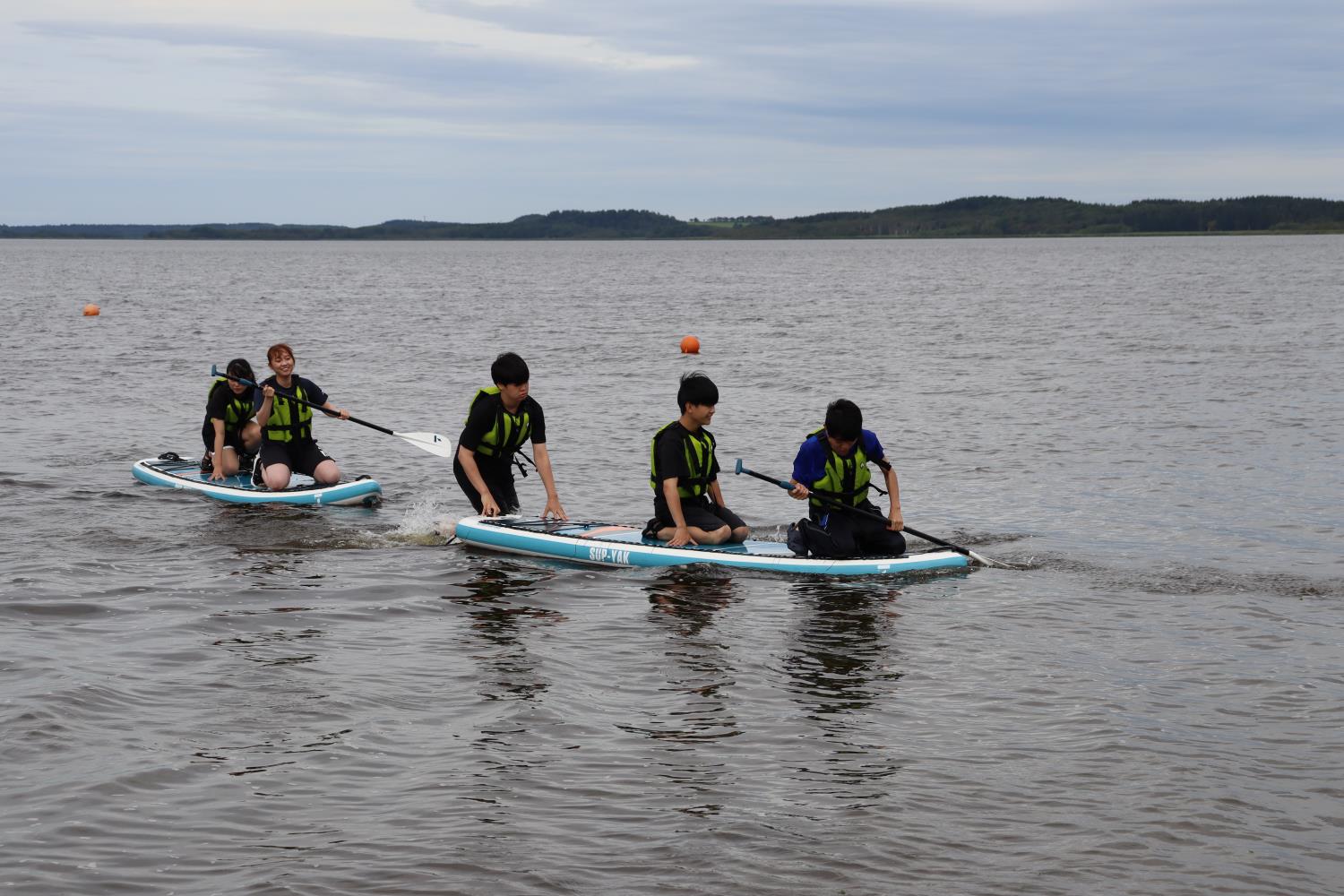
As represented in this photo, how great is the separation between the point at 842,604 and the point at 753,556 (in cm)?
110

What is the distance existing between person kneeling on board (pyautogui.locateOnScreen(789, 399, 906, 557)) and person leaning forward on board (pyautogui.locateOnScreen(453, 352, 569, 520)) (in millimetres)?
2204

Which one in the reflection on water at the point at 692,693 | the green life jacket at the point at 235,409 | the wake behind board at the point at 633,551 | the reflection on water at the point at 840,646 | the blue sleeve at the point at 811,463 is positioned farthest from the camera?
the green life jacket at the point at 235,409

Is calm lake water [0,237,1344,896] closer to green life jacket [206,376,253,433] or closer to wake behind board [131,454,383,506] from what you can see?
wake behind board [131,454,383,506]

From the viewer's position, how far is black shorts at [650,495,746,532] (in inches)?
449

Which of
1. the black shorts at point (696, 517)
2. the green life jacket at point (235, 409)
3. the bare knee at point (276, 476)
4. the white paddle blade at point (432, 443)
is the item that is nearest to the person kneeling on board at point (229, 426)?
the green life jacket at point (235, 409)

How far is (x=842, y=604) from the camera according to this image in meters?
10.2

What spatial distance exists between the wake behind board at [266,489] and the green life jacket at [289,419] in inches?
21.2

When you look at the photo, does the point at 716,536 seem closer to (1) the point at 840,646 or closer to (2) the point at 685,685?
(1) the point at 840,646

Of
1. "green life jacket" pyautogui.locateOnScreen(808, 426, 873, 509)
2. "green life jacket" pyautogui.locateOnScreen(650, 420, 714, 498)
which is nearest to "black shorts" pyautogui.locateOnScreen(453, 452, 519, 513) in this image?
"green life jacket" pyautogui.locateOnScreen(650, 420, 714, 498)

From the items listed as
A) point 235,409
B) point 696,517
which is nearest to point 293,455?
point 235,409

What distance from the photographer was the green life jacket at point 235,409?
14141 mm

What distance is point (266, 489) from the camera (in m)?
14.1

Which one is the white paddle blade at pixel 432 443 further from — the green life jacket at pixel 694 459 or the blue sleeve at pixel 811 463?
the blue sleeve at pixel 811 463

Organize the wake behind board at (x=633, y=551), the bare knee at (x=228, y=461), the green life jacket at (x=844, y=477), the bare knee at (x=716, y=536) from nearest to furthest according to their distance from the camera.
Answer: the green life jacket at (x=844, y=477)
the wake behind board at (x=633, y=551)
the bare knee at (x=716, y=536)
the bare knee at (x=228, y=461)
